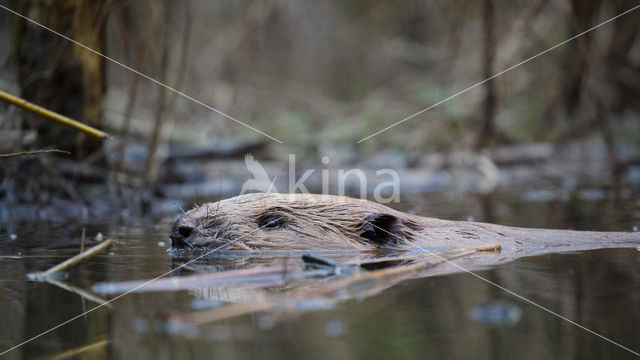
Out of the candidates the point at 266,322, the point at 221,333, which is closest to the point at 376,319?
the point at 266,322

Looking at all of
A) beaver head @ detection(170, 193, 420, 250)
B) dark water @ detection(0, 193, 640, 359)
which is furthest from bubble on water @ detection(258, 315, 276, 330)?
beaver head @ detection(170, 193, 420, 250)

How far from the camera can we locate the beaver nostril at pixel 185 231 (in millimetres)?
3965

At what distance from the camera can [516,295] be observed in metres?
2.82

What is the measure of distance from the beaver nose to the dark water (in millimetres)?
234

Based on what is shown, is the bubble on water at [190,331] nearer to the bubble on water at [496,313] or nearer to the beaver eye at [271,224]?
the bubble on water at [496,313]

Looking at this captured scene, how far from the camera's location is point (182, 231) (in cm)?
398

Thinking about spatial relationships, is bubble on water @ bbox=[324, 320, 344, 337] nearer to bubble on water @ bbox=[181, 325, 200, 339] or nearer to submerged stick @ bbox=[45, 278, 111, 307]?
bubble on water @ bbox=[181, 325, 200, 339]

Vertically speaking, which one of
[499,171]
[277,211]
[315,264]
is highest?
[499,171]

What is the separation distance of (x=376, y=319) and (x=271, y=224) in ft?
5.41

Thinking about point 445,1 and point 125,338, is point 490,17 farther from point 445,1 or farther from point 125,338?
point 125,338

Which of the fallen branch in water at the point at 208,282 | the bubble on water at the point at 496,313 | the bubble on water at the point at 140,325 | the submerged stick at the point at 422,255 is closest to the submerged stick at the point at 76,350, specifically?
the bubble on water at the point at 140,325

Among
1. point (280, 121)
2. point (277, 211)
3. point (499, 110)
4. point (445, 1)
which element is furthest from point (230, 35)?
point (277, 211)

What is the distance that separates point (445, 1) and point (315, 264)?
33.7ft

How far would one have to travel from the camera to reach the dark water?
83.9 inches
